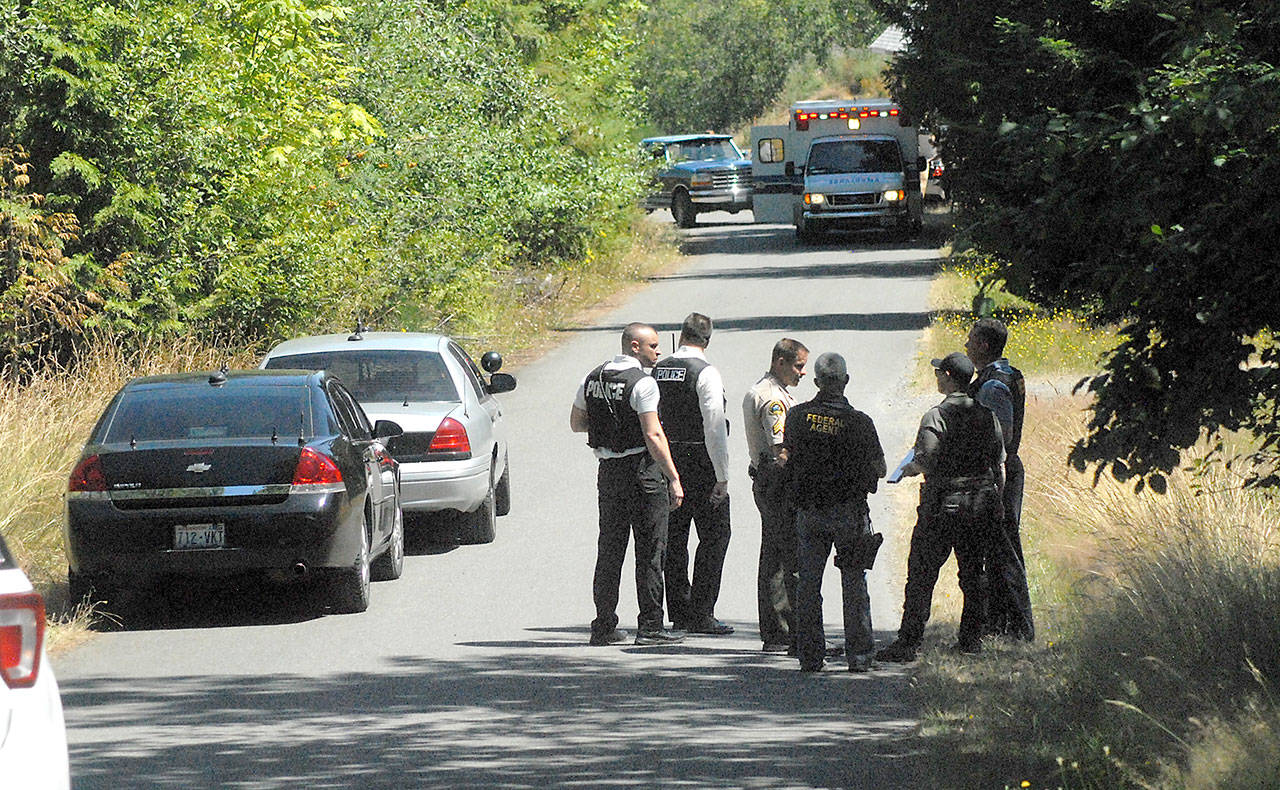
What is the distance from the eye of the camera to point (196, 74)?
1870 centimetres

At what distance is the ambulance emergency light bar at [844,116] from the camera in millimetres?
41375

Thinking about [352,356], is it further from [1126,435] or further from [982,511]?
[1126,435]

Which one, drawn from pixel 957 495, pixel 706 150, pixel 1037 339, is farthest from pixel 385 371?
pixel 706 150

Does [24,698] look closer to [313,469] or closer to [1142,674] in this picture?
[1142,674]

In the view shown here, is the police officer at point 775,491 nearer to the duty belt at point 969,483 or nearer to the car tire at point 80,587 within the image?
the duty belt at point 969,483

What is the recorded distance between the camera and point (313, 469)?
1052cm

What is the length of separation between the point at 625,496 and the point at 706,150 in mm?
40585

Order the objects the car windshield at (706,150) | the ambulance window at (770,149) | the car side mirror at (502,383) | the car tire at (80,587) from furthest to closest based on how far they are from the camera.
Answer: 1. the car windshield at (706,150)
2. the ambulance window at (770,149)
3. the car side mirror at (502,383)
4. the car tire at (80,587)

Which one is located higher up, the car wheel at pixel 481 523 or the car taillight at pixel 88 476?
the car taillight at pixel 88 476

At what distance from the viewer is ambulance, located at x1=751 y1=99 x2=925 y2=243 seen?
40.3 meters

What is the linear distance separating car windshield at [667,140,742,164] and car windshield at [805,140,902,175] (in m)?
9.55

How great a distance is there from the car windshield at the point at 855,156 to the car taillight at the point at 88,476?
31151 millimetres

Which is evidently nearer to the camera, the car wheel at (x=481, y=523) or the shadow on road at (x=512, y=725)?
the shadow on road at (x=512, y=725)

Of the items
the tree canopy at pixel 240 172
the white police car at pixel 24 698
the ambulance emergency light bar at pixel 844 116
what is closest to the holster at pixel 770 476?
the white police car at pixel 24 698
